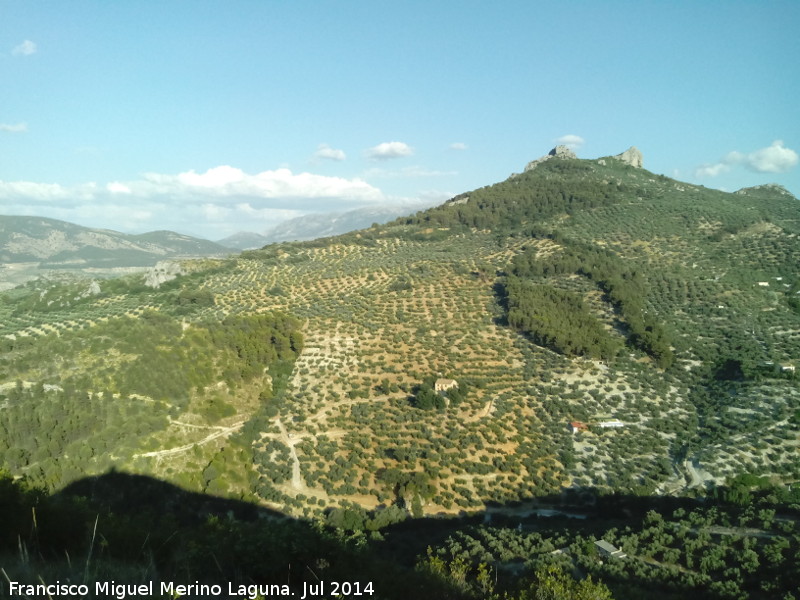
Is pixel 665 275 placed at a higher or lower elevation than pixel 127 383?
higher

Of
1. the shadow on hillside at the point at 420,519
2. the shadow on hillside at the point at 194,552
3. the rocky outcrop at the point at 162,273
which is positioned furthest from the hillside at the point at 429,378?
the shadow on hillside at the point at 194,552

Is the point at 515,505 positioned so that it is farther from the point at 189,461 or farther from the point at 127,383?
the point at 127,383

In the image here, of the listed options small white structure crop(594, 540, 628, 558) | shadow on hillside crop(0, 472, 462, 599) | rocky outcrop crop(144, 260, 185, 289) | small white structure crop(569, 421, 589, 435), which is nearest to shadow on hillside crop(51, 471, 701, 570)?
small white structure crop(594, 540, 628, 558)

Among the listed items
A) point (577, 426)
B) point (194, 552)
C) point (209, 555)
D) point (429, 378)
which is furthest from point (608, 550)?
point (429, 378)

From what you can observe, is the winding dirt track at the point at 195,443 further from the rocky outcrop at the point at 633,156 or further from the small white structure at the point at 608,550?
the rocky outcrop at the point at 633,156

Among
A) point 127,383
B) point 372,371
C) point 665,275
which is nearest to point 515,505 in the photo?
point 372,371

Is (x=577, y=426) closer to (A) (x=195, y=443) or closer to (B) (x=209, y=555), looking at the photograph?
(A) (x=195, y=443)

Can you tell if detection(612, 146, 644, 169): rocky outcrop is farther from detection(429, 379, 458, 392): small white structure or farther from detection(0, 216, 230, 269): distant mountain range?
detection(0, 216, 230, 269): distant mountain range
